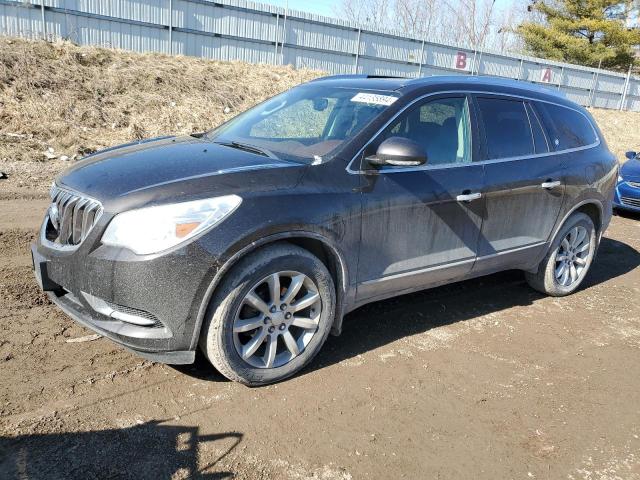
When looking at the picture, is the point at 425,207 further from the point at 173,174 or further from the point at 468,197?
the point at 173,174

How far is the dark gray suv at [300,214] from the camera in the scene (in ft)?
9.98

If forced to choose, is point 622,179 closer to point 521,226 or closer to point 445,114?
point 521,226

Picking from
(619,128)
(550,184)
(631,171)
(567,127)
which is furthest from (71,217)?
(619,128)

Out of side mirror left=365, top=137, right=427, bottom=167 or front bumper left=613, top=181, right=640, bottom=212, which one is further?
front bumper left=613, top=181, right=640, bottom=212

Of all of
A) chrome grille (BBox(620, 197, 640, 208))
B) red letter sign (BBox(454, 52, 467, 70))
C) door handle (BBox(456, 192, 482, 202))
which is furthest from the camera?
red letter sign (BBox(454, 52, 467, 70))

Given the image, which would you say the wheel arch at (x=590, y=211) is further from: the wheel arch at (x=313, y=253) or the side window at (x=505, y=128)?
the wheel arch at (x=313, y=253)

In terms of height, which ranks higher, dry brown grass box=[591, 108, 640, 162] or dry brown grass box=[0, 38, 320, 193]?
dry brown grass box=[0, 38, 320, 193]

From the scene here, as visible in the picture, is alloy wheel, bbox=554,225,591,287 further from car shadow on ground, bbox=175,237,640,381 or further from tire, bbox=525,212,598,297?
car shadow on ground, bbox=175,237,640,381

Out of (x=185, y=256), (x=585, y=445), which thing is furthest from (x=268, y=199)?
(x=585, y=445)

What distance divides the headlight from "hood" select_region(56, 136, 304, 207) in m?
0.08

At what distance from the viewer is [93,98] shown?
12531 mm

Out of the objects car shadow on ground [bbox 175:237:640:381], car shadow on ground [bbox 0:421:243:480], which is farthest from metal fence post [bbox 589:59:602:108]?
car shadow on ground [bbox 0:421:243:480]

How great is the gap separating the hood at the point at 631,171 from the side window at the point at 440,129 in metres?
7.05

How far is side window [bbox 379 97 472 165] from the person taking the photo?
4.02 metres
